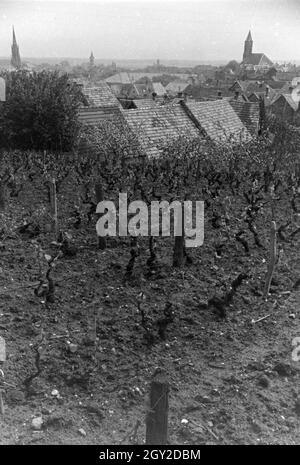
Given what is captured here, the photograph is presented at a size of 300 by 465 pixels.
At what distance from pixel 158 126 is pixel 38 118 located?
439 cm

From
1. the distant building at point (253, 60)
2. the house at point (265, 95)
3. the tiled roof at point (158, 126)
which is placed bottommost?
the tiled roof at point (158, 126)

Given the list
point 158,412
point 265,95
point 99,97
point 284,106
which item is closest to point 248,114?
point 99,97

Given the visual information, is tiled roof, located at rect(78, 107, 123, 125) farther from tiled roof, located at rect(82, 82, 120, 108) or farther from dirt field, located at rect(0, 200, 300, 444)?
dirt field, located at rect(0, 200, 300, 444)

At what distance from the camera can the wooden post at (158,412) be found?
132 inches

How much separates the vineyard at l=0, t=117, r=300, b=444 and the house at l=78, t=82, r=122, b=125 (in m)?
8.64

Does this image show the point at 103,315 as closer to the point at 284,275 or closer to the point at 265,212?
the point at 284,275

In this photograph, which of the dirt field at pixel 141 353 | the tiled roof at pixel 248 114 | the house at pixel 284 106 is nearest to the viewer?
the dirt field at pixel 141 353

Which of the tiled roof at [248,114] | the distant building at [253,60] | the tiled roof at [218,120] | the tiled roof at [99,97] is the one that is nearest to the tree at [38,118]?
the tiled roof at [99,97]

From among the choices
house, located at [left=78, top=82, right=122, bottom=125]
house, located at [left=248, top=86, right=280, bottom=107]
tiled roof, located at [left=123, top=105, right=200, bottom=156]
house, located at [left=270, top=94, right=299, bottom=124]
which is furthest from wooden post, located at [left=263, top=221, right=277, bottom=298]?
house, located at [left=248, top=86, right=280, bottom=107]

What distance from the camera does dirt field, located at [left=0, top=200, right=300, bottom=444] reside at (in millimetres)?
3869

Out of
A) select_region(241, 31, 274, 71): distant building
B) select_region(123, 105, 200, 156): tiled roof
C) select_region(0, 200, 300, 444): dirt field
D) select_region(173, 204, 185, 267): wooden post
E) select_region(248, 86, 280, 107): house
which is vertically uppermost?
select_region(241, 31, 274, 71): distant building

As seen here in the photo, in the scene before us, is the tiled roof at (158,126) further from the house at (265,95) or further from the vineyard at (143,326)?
the house at (265,95)

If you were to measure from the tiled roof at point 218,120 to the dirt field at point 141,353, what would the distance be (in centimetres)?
1068

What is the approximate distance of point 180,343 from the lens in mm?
5047
